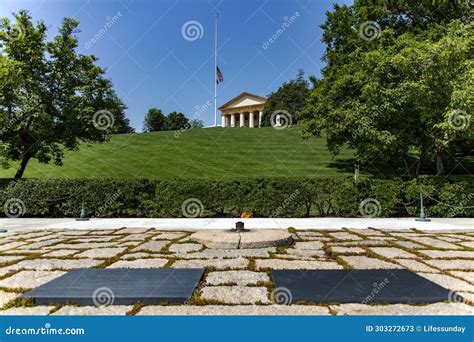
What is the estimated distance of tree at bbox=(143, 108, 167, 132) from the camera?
78.8m

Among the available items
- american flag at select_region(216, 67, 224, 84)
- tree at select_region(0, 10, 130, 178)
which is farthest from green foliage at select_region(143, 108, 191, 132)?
tree at select_region(0, 10, 130, 178)

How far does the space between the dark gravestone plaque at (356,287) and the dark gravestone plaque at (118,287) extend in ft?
3.44

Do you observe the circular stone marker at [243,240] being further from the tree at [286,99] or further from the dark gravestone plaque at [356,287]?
the tree at [286,99]

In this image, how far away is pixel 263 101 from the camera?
70062mm

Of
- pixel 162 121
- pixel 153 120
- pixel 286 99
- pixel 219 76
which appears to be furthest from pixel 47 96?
pixel 162 121

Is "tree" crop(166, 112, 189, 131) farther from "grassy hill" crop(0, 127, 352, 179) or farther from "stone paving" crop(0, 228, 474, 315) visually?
"stone paving" crop(0, 228, 474, 315)

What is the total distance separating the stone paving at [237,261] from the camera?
3.24 metres

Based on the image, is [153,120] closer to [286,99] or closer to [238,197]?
[286,99]

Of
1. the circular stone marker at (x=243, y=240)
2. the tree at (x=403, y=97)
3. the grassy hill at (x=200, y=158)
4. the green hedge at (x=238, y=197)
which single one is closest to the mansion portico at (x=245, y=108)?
the grassy hill at (x=200, y=158)

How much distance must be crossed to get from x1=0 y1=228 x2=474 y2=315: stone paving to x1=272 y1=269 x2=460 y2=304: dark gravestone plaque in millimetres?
116

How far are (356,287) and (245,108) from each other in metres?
69.5

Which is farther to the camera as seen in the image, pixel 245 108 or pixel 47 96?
pixel 245 108

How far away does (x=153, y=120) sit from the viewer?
3132 inches
